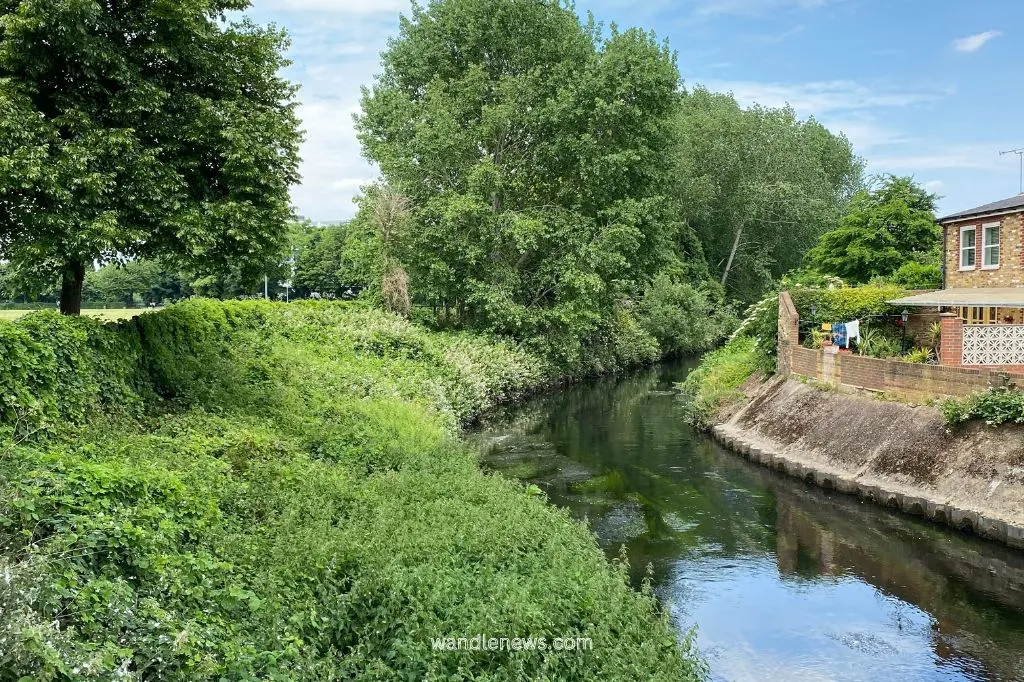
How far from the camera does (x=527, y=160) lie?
120 feet

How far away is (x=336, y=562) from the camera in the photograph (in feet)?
30.4

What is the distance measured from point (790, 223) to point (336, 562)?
2168 inches

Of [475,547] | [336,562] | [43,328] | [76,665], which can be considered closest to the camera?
[76,665]

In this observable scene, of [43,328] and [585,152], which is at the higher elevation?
[585,152]

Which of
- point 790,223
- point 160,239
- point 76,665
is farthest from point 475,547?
point 790,223

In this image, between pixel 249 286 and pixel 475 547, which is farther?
pixel 249 286

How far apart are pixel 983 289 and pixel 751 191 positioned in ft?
106

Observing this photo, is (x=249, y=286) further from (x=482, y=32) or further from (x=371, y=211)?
(x=482, y=32)

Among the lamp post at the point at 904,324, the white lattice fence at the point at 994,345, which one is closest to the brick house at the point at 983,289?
the white lattice fence at the point at 994,345

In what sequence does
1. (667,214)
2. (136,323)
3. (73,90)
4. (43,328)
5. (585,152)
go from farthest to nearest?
1. (667,214)
2. (585,152)
3. (136,323)
4. (73,90)
5. (43,328)

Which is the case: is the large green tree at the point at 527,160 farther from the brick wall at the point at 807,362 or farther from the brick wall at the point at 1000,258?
the brick wall at the point at 1000,258

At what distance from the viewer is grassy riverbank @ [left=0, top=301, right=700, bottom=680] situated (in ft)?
21.1

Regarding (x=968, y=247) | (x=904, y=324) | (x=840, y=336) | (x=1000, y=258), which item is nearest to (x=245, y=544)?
(x=840, y=336)

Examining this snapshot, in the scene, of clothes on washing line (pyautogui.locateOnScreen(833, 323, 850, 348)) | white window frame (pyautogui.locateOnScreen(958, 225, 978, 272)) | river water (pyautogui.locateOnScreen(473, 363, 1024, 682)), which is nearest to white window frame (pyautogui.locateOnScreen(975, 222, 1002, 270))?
white window frame (pyautogui.locateOnScreen(958, 225, 978, 272))
